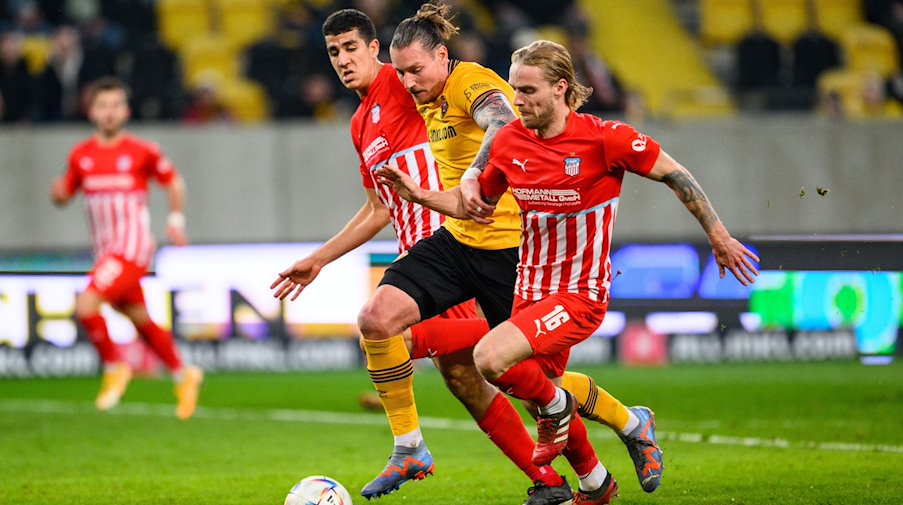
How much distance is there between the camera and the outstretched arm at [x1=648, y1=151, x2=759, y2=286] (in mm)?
5668

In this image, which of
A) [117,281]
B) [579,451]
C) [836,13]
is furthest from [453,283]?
[836,13]

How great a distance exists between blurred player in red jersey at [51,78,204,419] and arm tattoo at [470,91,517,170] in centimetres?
506

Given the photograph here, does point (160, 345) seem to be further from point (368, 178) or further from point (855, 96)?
point (855, 96)

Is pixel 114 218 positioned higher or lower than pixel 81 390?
higher

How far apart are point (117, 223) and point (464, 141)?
543 cm

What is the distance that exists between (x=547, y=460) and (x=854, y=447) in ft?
10.4

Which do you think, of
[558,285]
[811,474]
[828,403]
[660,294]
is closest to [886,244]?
[828,403]

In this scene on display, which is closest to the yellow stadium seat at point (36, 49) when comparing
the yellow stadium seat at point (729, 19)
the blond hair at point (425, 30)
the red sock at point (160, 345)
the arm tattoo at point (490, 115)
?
the red sock at point (160, 345)

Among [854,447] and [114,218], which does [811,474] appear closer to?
[854,447]

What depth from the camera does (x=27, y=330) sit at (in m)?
13.7

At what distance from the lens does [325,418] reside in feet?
36.1

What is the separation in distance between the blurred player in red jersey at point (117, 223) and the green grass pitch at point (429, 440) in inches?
16.9

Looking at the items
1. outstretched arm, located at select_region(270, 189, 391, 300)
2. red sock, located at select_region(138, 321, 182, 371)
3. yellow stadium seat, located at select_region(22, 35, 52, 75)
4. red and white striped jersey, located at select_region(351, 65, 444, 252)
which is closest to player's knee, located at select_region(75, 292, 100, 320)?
red sock, located at select_region(138, 321, 182, 371)

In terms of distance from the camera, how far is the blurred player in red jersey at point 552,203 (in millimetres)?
5848
